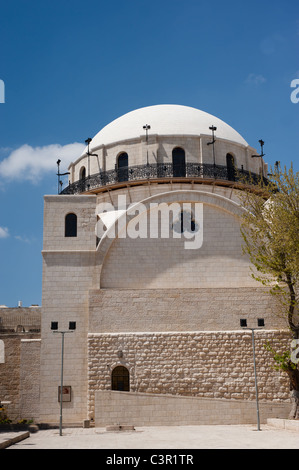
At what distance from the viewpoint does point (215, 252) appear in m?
19.4

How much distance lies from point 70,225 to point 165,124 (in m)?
7.20

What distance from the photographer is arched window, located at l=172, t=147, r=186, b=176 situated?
902 inches

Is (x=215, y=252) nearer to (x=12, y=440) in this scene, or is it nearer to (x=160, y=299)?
(x=160, y=299)

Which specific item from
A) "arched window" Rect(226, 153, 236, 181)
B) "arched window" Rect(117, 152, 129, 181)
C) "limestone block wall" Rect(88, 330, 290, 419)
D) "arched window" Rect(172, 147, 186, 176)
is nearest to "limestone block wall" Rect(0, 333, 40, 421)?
"limestone block wall" Rect(88, 330, 290, 419)

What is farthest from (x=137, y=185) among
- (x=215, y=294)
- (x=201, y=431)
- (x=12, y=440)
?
(x=12, y=440)

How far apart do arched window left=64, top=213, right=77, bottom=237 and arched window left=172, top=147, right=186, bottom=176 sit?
205 inches

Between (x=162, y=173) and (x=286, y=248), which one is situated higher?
(x=162, y=173)

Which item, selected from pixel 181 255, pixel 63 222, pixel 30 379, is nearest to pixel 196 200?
pixel 181 255

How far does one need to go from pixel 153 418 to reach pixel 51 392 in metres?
3.39

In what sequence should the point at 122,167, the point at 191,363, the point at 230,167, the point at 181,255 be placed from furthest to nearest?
1. the point at 230,167
2. the point at 122,167
3. the point at 181,255
4. the point at 191,363

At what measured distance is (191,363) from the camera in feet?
57.9

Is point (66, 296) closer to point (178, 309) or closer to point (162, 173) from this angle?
point (178, 309)

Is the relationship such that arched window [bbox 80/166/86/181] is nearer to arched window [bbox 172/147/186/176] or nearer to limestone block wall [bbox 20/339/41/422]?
arched window [bbox 172/147/186/176]

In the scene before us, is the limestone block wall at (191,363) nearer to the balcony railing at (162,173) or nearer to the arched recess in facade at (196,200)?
the arched recess in facade at (196,200)
